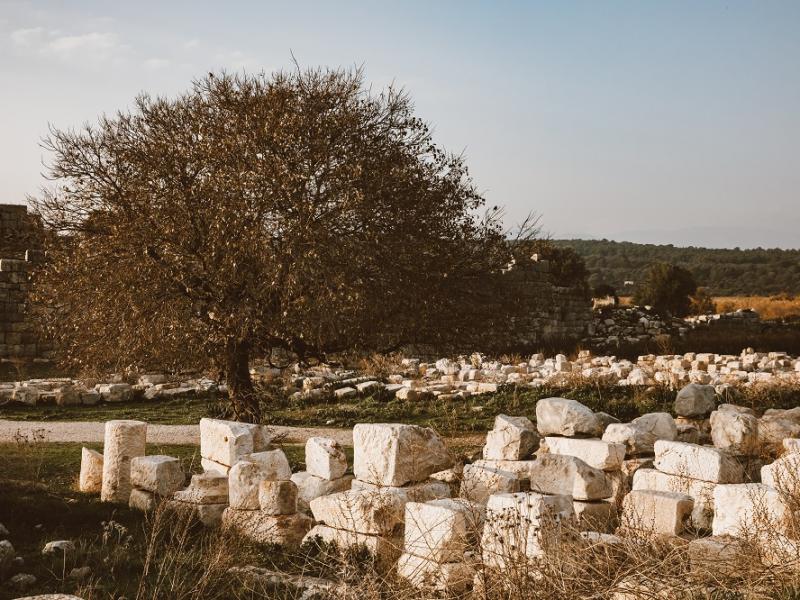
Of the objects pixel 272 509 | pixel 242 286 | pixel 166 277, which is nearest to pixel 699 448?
pixel 272 509

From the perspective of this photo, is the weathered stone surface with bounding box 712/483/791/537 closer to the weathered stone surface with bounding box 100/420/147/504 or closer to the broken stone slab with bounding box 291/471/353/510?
the broken stone slab with bounding box 291/471/353/510

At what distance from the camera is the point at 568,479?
8.38 m

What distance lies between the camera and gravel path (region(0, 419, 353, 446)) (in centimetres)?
1379

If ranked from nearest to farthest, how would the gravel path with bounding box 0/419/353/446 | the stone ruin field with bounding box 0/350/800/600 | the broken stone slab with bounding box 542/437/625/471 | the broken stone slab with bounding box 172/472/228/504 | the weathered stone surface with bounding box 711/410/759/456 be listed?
1. the stone ruin field with bounding box 0/350/800/600
2. the broken stone slab with bounding box 172/472/228/504
3. the broken stone slab with bounding box 542/437/625/471
4. the weathered stone surface with bounding box 711/410/759/456
5. the gravel path with bounding box 0/419/353/446

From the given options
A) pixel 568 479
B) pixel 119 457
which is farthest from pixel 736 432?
pixel 119 457

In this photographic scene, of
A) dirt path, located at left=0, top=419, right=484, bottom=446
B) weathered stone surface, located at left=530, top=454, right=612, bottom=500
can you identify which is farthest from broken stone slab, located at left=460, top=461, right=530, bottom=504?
dirt path, located at left=0, top=419, right=484, bottom=446

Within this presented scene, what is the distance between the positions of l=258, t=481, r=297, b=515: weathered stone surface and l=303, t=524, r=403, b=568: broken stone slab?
1.51ft

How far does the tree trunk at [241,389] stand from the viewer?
42.9 feet

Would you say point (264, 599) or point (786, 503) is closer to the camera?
point (264, 599)

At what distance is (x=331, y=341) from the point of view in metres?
12.9

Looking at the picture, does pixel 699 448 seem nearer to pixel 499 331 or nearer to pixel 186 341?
pixel 499 331

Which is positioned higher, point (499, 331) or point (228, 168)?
point (228, 168)

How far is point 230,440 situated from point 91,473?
2.12 m

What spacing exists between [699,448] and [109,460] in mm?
6558
